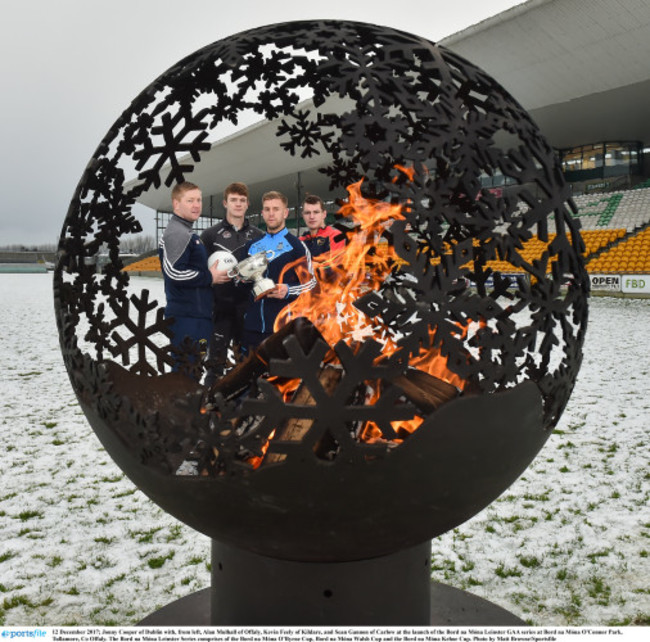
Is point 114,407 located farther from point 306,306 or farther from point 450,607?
point 450,607

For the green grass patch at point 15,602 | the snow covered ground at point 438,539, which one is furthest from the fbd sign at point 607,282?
the green grass patch at point 15,602

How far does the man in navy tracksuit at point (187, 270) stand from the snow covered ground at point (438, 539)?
3.27 ft

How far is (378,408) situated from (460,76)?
984 mm

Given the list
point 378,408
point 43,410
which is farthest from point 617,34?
point 378,408

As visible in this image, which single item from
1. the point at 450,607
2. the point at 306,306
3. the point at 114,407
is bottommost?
the point at 450,607

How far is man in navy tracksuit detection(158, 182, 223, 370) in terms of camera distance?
3.29m

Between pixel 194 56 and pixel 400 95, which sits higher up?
pixel 194 56

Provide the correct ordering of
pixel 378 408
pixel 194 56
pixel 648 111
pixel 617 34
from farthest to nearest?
pixel 648 111
pixel 617 34
pixel 194 56
pixel 378 408

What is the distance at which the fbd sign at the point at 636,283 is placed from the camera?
14.0m

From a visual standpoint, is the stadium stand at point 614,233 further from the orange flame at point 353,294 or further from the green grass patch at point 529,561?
the orange flame at point 353,294

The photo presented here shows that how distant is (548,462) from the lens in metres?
3.66

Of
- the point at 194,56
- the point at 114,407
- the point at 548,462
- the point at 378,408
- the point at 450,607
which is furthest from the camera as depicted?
the point at 548,462

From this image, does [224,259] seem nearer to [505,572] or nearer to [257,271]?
[257,271]

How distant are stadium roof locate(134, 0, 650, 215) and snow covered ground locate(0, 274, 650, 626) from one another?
1298 centimetres
